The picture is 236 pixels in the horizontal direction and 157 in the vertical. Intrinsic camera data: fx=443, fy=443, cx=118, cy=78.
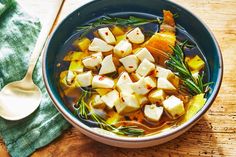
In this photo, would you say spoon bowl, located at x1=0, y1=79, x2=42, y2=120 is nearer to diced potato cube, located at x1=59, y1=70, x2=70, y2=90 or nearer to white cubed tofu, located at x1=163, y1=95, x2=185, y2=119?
diced potato cube, located at x1=59, y1=70, x2=70, y2=90

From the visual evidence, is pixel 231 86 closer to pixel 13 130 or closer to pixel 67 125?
pixel 67 125

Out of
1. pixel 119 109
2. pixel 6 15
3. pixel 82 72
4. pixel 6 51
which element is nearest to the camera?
pixel 119 109

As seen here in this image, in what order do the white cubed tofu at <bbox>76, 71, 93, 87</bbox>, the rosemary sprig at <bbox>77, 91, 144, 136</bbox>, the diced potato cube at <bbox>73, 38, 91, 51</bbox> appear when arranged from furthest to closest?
the diced potato cube at <bbox>73, 38, 91, 51</bbox> → the white cubed tofu at <bbox>76, 71, 93, 87</bbox> → the rosemary sprig at <bbox>77, 91, 144, 136</bbox>

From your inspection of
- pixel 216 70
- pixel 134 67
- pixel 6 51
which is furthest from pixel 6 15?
pixel 216 70

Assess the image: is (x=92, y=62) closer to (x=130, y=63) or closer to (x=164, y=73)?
(x=130, y=63)

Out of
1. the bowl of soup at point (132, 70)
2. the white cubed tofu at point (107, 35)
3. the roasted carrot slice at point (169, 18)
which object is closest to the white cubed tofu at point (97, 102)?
the bowl of soup at point (132, 70)

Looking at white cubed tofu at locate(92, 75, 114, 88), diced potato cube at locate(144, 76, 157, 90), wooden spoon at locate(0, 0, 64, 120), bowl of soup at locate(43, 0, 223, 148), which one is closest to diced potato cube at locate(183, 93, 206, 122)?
bowl of soup at locate(43, 0, 223, 148)
